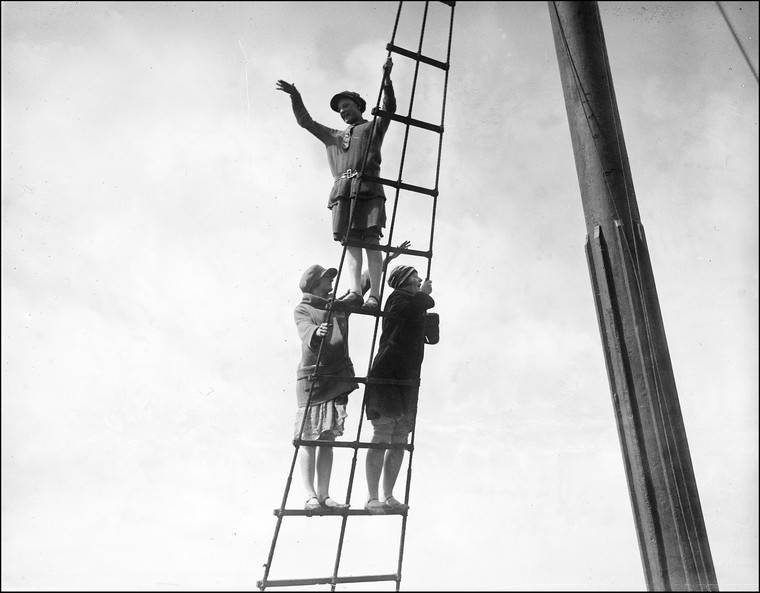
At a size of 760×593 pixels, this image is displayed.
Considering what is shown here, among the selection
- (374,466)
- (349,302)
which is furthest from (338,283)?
(374,466)

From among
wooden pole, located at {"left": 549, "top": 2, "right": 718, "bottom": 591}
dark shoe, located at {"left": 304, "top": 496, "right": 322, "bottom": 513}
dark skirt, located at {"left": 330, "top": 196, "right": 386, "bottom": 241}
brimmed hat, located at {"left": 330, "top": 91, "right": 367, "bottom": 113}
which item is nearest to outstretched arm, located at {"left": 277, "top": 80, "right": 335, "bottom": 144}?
brimmed hat, located at {"left": 330, "top": 91, "right": 367, "bottom": 113}

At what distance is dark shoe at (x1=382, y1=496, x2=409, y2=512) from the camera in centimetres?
356

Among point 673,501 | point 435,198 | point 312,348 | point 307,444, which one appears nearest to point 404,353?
point 312,348

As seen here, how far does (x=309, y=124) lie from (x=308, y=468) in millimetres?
2474

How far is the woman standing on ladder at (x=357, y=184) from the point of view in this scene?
13.0 feet

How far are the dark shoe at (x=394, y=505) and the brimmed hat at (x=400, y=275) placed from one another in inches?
56.8

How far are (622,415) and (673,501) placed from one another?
41cm

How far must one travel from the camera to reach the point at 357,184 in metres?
3.96

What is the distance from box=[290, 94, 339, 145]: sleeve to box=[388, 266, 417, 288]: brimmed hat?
114cm

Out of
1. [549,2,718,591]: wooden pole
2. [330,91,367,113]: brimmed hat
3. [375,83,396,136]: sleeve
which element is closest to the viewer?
[549,2,718,591]: wooden pole

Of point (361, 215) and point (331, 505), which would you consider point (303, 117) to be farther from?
point (331, 505)

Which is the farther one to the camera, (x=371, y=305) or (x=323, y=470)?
(x=371, y=305)

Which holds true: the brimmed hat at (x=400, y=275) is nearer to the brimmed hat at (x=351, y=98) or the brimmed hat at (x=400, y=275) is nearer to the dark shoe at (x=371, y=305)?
the dark shoe at (x=371, y=305)

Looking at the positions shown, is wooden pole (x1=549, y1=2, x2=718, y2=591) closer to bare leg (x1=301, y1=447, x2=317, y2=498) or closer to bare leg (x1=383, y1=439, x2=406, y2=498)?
bare leg (x1=383, y1=439, x2=406, y2=498)
